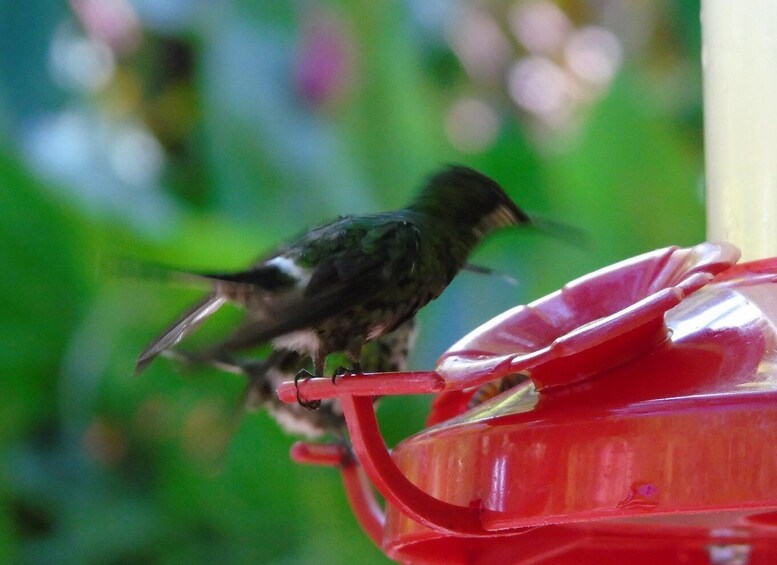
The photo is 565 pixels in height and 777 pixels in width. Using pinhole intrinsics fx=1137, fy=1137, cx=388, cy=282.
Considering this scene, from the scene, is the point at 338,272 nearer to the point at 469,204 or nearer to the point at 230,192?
the point at 469,204

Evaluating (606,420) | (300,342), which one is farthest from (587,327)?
(300,342)

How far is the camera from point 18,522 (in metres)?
3.28

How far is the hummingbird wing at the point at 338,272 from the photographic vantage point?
124cm

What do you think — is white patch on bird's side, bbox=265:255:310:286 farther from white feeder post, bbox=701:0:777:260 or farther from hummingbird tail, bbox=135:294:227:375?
white feeder post, bbox=701:0:777:260

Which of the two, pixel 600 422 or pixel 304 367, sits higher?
pixel 304 367

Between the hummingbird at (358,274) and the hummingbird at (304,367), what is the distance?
345 millimetres

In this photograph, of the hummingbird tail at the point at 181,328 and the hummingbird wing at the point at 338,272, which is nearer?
the hummingbird wing at the point at 338,272

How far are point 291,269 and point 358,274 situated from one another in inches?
6.9

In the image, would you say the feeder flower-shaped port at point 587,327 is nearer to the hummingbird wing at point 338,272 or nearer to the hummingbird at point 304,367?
the hummingbird wing at point 338,272

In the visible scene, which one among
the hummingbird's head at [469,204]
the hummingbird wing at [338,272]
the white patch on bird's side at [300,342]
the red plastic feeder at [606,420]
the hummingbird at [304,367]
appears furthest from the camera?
the hummingbird at [304,367]

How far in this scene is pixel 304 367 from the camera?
81.7 inches

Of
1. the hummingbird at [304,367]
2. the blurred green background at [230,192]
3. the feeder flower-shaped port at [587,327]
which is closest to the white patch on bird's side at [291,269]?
the feeder flower-shaped port at [587,327]

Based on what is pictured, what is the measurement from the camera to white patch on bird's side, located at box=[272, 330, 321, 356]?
1.34 metres

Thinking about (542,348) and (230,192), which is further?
(230,192)
